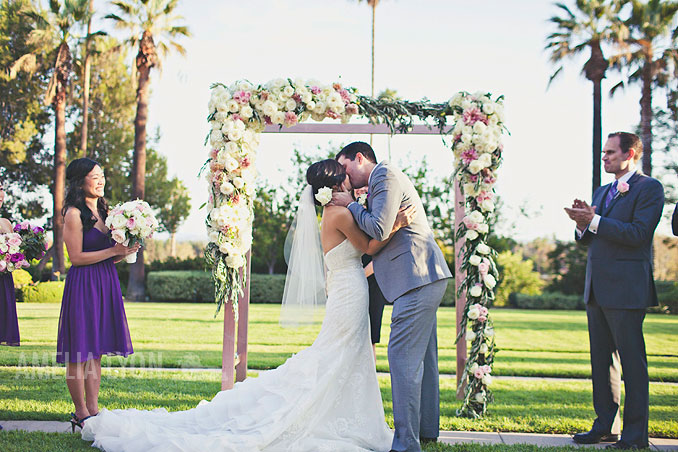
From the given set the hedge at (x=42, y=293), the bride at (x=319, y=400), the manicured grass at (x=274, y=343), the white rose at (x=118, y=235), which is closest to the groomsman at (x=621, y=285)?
the bride at (x=319, y=400)

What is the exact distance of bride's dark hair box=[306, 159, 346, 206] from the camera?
14.2 feet

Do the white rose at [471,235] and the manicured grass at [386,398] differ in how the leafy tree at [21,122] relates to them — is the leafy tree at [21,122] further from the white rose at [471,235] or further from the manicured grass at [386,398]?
the white rose at [471,235]

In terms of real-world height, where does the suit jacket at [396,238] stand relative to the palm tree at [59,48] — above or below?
below

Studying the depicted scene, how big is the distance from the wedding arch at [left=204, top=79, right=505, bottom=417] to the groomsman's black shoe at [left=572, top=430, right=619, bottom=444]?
104 cm

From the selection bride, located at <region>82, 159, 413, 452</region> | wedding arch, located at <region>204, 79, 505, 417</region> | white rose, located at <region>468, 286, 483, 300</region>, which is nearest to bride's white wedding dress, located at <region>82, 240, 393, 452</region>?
bride, located at <region>82, 159, 413, 452</region>

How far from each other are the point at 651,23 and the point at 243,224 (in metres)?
22.1

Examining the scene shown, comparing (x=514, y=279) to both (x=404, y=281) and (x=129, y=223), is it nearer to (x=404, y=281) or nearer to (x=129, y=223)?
(x=404, y=281)

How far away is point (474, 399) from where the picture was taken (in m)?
5.43

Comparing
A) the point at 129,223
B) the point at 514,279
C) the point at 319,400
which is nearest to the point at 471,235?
the point at 319,400

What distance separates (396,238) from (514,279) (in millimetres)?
20894

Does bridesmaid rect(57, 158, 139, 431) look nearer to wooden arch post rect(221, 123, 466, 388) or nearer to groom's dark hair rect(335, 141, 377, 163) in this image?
wooden arch post rect(221, 123, 466, 388)

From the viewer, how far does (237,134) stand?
18.5 ft

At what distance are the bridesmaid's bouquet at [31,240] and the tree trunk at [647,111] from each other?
22661 millimetres

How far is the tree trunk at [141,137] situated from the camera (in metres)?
20.8
